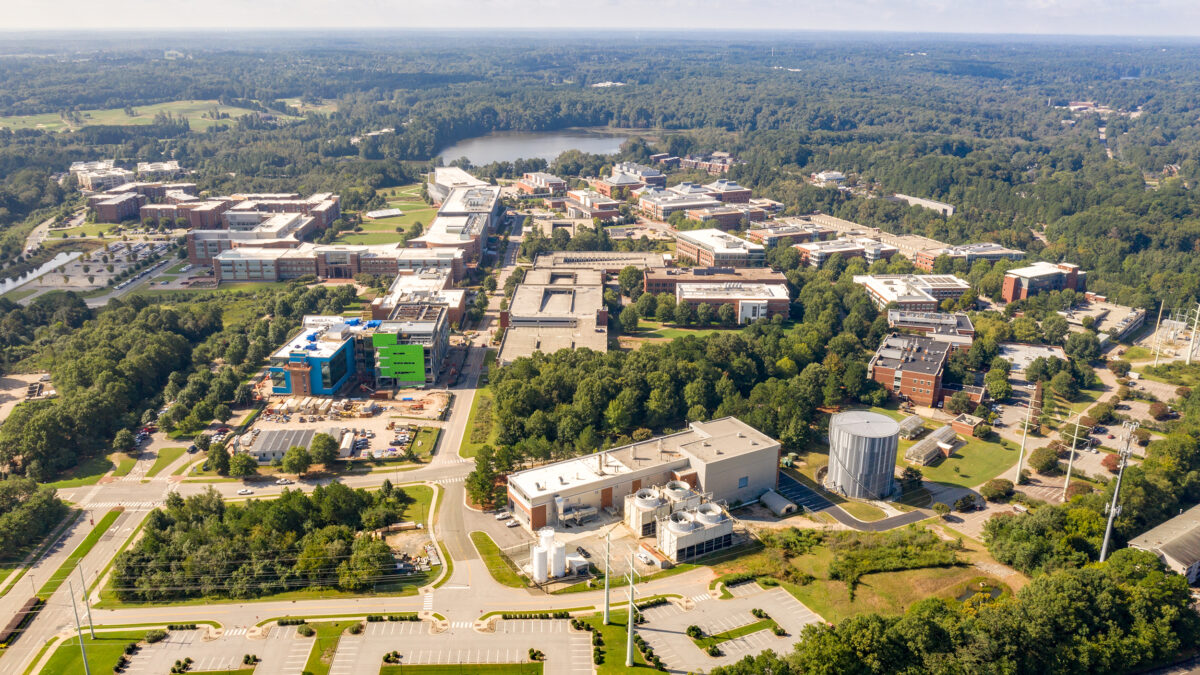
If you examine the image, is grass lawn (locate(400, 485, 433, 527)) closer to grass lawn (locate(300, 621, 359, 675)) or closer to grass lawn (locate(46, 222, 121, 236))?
grass lawn (locate(300, 621, 359, 675))

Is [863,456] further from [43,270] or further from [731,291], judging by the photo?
[43,270]

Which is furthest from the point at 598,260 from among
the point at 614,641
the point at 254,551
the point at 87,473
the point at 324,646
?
the point at 324,646

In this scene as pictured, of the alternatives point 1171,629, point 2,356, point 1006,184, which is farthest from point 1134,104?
point 2,356

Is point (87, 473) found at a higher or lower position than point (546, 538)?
lower

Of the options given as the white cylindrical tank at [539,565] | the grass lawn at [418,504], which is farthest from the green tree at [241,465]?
the white cylindrical tank at [539,565]

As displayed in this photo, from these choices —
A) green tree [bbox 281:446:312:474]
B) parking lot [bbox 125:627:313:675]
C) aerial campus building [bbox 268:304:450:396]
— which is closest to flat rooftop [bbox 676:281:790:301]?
aerial campus building [bbox 268:304:450:396]

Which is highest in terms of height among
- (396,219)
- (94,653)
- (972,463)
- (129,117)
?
(129,117)
